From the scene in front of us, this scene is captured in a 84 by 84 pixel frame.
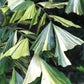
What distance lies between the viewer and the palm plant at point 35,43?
56.0 inches

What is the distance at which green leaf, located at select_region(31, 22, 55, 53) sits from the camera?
1439 mm

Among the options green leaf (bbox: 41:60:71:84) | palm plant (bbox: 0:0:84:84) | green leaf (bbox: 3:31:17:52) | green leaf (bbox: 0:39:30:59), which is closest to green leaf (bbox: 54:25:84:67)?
palm plant (bbox: 0:0:84:84)

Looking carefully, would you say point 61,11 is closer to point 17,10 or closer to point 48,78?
point 17,10

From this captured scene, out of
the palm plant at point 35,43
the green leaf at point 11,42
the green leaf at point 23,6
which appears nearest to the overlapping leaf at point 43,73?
the palm plant at point 35,43

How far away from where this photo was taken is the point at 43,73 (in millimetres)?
1416

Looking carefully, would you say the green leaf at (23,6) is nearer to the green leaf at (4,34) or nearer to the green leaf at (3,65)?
the green leaf at (4,34)

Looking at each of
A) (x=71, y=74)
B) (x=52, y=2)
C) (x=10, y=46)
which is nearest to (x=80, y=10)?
(x=52, y=2)

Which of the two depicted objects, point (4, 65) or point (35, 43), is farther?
point (4, 65)

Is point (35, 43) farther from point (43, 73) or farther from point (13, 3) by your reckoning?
point (13, 3)

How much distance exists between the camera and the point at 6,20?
174 centimetres

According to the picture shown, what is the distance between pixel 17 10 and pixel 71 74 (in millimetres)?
1062

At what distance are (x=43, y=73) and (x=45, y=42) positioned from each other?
0.67 feet

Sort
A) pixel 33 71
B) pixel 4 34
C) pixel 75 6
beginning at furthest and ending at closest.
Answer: pixel 4 34, pixel 75 6, pixel 33 71

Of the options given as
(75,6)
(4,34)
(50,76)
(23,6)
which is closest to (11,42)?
(4,34)
